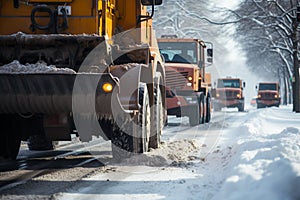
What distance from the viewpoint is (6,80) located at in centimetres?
812

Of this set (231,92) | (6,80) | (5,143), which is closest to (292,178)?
(6,80)

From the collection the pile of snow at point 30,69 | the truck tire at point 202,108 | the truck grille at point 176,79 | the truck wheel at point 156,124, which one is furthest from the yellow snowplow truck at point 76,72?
the truck tire at point 202,108

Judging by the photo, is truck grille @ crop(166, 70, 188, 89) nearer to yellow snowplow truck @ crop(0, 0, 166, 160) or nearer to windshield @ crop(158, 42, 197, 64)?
windshield @ crop(158, 42, 197, 64)

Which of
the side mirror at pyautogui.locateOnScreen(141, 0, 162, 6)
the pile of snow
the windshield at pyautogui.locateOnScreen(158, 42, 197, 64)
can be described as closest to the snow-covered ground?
the pile of snow

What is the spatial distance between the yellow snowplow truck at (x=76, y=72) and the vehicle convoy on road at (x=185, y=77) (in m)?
9.47

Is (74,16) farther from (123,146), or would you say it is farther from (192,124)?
(192,124)

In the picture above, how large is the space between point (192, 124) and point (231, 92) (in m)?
27.2

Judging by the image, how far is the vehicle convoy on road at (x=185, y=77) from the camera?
67.2ft

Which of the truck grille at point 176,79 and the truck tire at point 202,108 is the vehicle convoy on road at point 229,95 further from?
the truck grille at point 176,79

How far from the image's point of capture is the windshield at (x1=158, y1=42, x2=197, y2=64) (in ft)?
72.0

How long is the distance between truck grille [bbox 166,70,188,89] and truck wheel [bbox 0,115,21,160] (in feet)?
33.5

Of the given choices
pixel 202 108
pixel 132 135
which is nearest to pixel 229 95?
pixel 202 108

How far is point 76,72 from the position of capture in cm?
830

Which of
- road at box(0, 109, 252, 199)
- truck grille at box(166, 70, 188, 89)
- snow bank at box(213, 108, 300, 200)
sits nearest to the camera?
snow bank at box(213, 108, 300, 200)
